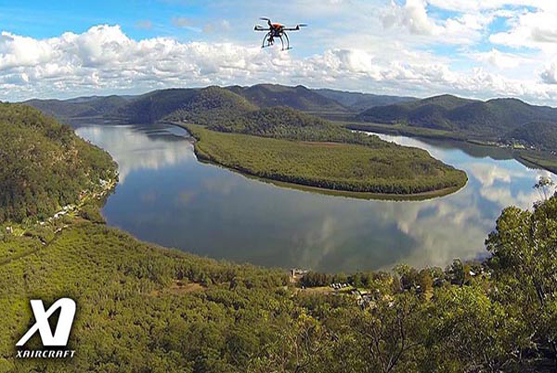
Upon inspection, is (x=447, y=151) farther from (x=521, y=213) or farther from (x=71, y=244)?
(x=521, y=213)

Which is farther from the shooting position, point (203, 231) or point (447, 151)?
point (447, 151)

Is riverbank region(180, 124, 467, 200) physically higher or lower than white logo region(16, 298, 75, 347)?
lower

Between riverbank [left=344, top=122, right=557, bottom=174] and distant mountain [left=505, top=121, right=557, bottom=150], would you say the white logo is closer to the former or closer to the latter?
riverbank [left=344, top=122, right=557, bottom=174]

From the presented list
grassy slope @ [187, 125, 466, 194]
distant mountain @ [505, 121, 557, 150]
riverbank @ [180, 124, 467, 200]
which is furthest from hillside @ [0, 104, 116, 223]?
distant mountain @ [505, 121, 557, 150]

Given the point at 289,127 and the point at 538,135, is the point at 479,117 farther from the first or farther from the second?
the point at 289,127

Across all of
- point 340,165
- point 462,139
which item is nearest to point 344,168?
point 340,165

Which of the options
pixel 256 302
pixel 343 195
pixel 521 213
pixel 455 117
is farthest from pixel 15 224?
pixel 455 117
